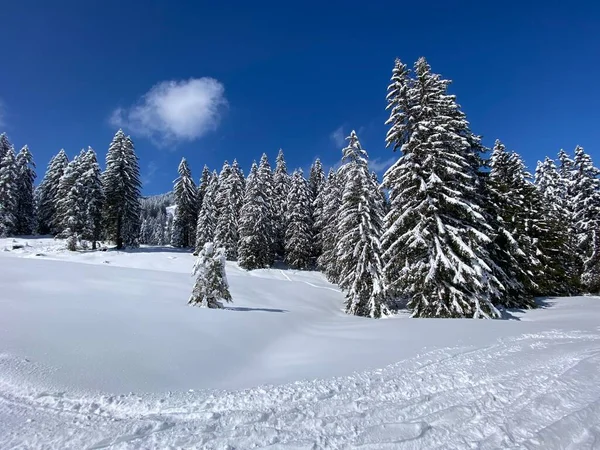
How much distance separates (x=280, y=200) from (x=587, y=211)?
36233 mm

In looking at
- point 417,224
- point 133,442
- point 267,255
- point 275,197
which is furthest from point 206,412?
point 275,197

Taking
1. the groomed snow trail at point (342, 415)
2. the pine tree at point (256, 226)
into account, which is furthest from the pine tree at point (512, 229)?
the pine tree at point (256, 226)

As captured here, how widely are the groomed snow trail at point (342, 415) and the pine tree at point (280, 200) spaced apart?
131ft

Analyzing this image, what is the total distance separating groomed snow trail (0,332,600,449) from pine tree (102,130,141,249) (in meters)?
40.7

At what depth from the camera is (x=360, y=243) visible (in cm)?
2084

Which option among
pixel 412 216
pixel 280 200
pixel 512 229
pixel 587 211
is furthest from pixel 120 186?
pixel 587 211

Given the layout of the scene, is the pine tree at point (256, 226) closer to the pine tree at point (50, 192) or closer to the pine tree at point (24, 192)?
the pine tree at point (50, 192)

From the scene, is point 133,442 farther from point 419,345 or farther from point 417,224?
point 417,224

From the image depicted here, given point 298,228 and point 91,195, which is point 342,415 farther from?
point 91,195

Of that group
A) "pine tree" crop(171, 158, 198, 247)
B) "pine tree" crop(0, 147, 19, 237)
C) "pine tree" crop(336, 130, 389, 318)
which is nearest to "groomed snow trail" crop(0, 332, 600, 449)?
"pine tree" crop(336, 130, 389, 318)

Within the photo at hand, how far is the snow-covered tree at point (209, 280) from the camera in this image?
1317cm

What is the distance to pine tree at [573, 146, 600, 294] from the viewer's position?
1232 inches

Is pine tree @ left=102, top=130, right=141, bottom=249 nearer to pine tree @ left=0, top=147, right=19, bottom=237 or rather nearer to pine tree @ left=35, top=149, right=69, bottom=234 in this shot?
pine tree @ left=35, top=149, right=69, bottom=234

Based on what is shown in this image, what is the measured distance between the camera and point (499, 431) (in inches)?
154
